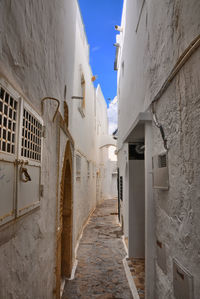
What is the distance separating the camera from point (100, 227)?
8828mm

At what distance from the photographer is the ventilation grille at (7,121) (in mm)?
1337

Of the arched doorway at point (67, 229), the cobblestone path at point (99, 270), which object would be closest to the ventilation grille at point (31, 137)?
the arched doorway at point (67, 229)

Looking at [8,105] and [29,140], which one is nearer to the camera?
[8,105]

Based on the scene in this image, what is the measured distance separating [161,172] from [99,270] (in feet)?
11.2

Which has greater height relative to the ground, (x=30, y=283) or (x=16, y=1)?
(x=16, y=1)

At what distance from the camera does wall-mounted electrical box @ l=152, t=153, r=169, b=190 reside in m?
2.33

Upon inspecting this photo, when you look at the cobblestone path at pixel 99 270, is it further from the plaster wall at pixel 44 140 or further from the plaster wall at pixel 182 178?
the plaster wall at pixel 182 178

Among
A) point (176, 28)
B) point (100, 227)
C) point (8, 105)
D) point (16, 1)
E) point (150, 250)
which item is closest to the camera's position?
point (8, 105)

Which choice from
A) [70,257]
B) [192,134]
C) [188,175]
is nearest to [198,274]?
[188,175]

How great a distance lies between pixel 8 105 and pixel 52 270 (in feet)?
7.63

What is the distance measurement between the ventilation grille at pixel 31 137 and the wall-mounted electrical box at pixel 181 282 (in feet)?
5.16

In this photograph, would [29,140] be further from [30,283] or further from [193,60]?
[193,60]

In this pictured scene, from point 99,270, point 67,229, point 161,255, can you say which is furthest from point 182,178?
point 99,270

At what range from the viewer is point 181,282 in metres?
1.87
